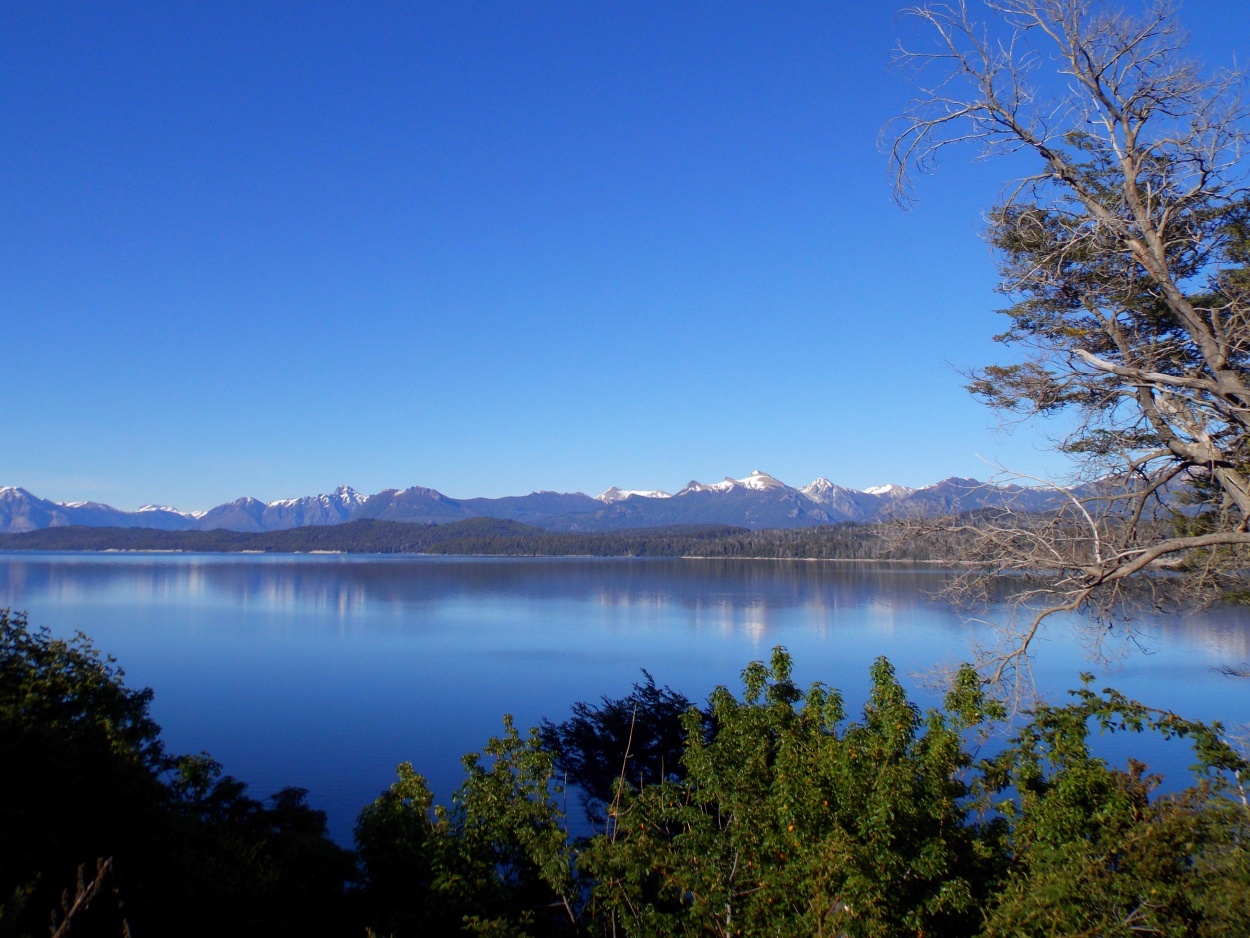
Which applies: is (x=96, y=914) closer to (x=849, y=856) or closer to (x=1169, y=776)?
(x=849, y=856)

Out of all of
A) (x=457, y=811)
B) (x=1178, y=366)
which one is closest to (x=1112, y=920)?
(x=1178, y=366)

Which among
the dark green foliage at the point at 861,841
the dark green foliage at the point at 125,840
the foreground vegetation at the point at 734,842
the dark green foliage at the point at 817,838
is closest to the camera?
the dark green foliage at the point at 861,841

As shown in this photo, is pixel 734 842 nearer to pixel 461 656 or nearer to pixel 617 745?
pixel 617 745

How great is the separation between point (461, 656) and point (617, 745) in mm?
20812

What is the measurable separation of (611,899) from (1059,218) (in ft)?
24.1

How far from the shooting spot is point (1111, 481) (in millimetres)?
8617

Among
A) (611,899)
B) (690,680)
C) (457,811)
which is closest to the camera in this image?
(611,899)

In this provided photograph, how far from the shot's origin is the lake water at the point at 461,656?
20.6m

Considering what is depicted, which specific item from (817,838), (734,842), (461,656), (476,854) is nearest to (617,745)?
(476,854)

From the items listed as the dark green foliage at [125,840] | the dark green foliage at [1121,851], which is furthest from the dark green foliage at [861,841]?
the dark green foliage at [125,840]

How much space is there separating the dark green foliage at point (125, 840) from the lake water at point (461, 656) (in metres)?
5.97

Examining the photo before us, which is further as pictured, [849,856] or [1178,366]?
[1178,366]

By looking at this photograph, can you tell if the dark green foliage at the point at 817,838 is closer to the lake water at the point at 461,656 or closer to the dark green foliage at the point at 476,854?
the dark green foliage at the point at 476,854

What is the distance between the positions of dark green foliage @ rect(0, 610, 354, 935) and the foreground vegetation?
3cm
